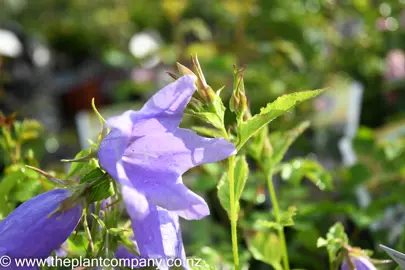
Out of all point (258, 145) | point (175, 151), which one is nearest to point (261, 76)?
point (258, 145)

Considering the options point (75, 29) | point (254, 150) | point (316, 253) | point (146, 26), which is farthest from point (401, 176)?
point (75, 29)

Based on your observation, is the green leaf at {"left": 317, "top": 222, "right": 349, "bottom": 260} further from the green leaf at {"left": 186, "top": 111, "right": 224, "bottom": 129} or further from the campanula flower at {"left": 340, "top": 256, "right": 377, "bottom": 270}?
the green leaf at {"left": 186, "top": 111, "right": 224, "bottom": 129}

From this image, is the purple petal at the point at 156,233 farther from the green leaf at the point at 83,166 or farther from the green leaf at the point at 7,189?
the green leaf at the point at 7,189

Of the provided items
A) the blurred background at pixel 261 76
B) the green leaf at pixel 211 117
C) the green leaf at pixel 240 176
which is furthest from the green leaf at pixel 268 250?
the green leaf at pixel 211 117

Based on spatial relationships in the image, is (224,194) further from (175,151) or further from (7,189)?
(7,189)

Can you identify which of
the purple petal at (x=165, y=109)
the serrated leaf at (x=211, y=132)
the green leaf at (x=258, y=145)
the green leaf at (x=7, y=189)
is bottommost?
the green leaf at (x=7, y=189)
